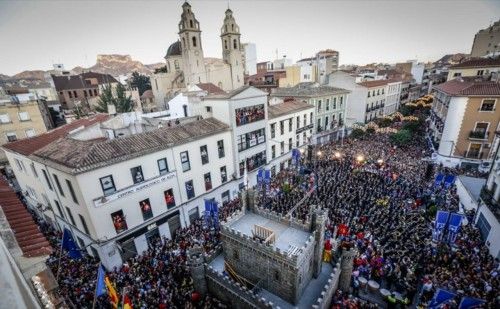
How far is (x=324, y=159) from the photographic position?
1513 inches

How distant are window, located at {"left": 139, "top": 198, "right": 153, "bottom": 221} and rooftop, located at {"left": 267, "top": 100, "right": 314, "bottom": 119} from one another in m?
19.4

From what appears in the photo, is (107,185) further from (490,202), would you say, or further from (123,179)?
(490,202)

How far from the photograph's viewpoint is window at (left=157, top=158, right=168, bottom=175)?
22.3m

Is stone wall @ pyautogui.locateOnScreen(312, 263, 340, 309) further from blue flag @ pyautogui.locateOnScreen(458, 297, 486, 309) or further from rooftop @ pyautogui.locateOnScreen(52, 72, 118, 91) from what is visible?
rooftop @ pyautogui.locateOnScreen(52, 72, 118, 91)

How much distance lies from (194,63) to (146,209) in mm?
43727

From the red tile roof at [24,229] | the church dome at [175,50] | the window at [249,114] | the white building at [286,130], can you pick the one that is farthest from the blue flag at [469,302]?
the church dome at [175,50]

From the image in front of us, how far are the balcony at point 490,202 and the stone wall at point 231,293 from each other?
19073 mm

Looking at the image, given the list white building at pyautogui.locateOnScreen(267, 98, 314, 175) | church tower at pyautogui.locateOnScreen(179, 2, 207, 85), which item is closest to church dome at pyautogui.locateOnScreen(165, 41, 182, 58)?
church tower at pyautogui.locateOnScreen(179, 2, 207, 85)

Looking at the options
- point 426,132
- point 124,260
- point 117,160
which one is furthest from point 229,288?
point 426,132

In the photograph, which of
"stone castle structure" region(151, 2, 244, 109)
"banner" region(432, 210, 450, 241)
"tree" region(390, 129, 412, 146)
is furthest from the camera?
"stone castle structure" region(151, 2, 244, 109)

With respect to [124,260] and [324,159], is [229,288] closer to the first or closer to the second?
[124,260]

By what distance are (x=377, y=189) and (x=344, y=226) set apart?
9562 mm

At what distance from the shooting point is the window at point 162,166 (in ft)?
73.2

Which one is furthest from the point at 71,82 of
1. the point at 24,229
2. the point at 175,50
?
the point at 24,229
